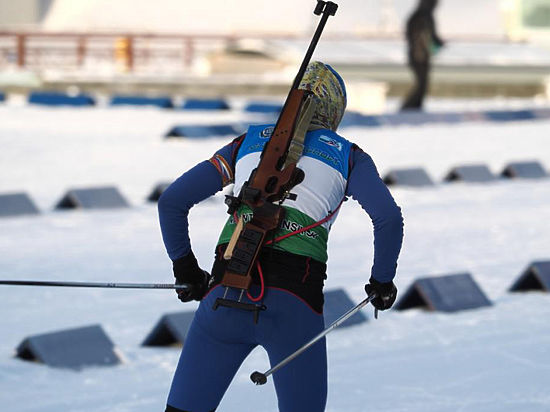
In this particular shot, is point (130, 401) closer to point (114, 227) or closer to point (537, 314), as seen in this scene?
point (537, 314)

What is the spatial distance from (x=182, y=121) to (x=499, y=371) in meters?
12.2

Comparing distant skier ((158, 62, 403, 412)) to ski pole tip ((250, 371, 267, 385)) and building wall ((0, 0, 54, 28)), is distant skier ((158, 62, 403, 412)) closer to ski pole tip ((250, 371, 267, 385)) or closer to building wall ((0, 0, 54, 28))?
ski pole tip ((250, 371, 267, 385))

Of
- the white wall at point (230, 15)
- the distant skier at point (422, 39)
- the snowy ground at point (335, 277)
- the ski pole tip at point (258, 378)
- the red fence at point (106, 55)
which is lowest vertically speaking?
the white wall at point (230, 15)

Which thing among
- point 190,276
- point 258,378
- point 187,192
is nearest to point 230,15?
point 190,276

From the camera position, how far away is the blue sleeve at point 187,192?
9.88 feet

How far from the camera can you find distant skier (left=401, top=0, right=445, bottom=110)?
693 inches

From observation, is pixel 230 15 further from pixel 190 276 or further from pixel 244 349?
pixel 244 349

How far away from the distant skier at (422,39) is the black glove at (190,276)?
14652mm

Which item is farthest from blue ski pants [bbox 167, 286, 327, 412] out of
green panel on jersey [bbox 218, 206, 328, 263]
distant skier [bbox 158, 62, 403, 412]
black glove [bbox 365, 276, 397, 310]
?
black glove [bbox 365, 276, 397, 310]

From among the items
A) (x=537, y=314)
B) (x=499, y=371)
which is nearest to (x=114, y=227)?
(x=537, y=314)

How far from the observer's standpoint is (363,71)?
23250 millimetres

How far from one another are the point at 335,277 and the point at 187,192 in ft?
13.7

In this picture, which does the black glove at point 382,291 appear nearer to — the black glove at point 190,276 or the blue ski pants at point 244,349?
the blue ski pants at point 244,349

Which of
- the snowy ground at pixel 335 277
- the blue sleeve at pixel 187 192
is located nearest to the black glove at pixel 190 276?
the blue sleeve at pixel 187 192
